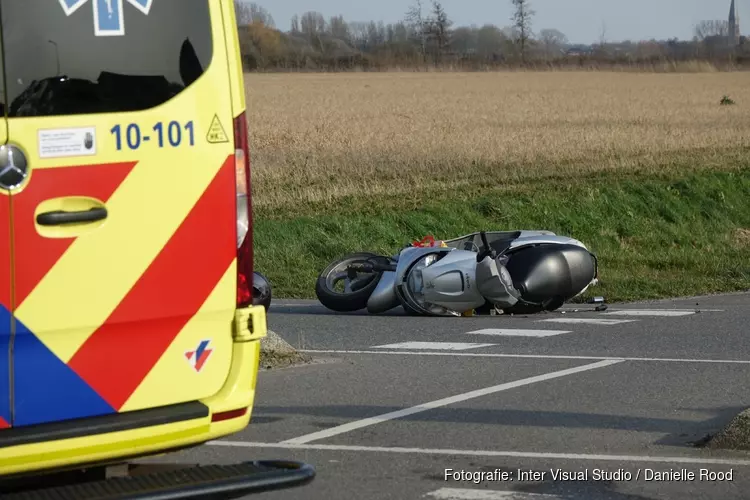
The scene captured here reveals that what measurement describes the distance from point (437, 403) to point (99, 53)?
14.4 feet

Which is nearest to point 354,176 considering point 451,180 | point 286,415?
point 451,180

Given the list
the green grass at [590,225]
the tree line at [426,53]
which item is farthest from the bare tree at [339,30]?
the green grass at [590,225]

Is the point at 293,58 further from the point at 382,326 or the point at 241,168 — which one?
the point at 241,168

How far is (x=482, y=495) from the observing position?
6.29 m

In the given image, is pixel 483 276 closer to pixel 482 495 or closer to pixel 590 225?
pixel 482 495

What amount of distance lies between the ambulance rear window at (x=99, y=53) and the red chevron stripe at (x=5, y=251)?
321mm

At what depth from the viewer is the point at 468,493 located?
633 centimetres

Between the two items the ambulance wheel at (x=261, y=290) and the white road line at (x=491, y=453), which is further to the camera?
the ambulance wheel at (x=261, y=290)

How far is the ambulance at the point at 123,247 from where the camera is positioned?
4.65 meters

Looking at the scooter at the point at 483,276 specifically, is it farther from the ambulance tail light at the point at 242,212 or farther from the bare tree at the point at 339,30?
the bare tree at the point at 339,30

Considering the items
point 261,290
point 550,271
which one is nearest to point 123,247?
point 261,290

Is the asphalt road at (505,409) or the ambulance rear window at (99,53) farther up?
the ambulance rear window at (99,53)

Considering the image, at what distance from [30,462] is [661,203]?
847 inches

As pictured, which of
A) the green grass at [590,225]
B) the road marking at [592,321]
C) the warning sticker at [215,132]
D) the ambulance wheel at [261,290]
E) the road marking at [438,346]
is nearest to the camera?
the warning sticker at [215,132]
